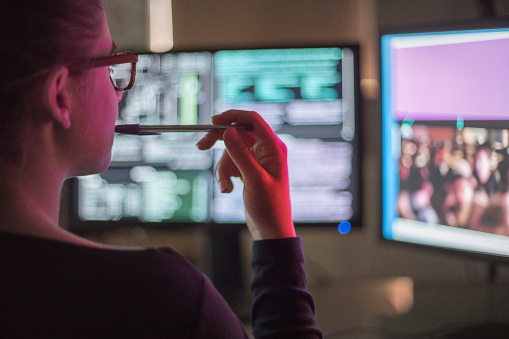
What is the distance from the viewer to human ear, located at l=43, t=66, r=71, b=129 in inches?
16.0

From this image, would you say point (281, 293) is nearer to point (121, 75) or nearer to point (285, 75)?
point (121, 75)

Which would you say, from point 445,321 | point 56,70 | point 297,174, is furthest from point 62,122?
point 445,321

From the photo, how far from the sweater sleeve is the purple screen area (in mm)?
470

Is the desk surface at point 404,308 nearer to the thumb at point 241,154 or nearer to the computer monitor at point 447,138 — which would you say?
the computer monitor at point 447,138

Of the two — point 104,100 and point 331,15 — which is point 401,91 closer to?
point 331,15

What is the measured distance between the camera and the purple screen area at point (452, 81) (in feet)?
2.65

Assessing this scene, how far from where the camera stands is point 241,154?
543 millimetres

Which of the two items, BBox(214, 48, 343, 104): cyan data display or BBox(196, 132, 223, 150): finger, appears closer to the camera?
BBox(196, 132, 223, 150): finger

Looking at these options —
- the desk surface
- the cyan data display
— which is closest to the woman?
the desk surface

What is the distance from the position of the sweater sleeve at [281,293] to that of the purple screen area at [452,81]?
470 millimetres

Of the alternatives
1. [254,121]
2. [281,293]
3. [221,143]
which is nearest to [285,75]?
[221,143]

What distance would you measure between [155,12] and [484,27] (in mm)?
717

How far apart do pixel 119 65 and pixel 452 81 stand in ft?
1.94

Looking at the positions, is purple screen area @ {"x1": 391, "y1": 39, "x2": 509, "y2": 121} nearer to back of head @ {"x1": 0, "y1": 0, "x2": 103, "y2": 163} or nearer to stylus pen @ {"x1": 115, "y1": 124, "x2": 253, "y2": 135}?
stylus pen @ {"x1": 115, "y1": 124, "x2": 253, "y2": 135}
